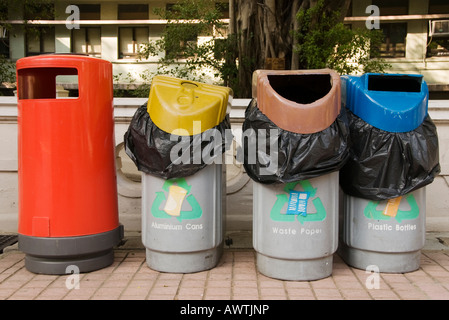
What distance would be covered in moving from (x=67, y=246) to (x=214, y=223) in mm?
1063

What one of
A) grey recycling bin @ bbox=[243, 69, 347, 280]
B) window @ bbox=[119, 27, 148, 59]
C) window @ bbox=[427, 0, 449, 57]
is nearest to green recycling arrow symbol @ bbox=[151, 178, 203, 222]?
grey recycling bin @ bbox=[243, 69, 347, 280]

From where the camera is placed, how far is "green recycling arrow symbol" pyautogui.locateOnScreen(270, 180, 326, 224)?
314 cm

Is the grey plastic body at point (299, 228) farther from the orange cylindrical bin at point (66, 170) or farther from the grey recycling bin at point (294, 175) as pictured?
the orange cylindrical bin at point (66, 170)

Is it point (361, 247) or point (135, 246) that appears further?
point (135, 246)

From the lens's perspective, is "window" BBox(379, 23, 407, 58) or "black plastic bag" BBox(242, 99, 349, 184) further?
"window" BBox(379, 23, 407, 58)

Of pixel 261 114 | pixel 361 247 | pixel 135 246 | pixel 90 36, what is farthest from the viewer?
pixel 90 36

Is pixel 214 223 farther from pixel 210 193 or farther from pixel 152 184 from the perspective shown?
pixel 152 184

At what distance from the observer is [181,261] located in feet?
11.1

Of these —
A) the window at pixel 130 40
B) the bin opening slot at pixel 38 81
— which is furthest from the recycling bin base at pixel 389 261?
the window at pixel 130 40

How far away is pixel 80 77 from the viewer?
10.7 feet

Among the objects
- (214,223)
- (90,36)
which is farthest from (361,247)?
(90,36)

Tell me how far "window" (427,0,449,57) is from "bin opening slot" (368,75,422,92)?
16557mm

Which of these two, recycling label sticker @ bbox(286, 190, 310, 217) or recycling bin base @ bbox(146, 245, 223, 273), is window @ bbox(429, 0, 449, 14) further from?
recycling bin base @ bbox(146, 245, 223, 273)

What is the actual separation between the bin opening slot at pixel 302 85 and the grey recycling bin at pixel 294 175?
216 millimetres
